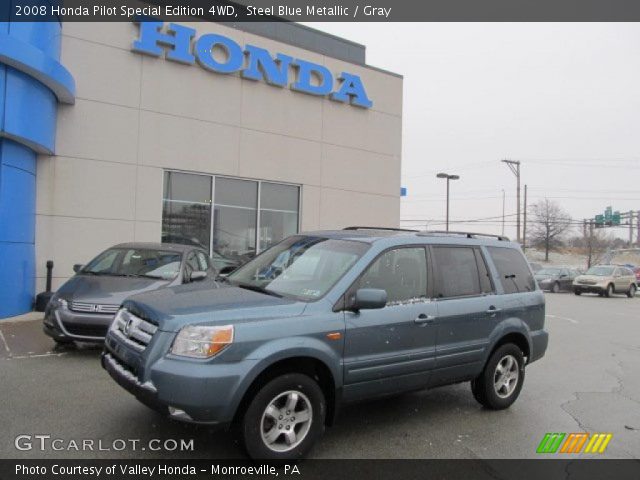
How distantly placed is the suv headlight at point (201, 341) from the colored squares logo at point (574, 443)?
2.91 metres

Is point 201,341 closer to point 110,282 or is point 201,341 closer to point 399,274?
point 399,274

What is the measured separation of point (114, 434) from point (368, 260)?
8.40 ft

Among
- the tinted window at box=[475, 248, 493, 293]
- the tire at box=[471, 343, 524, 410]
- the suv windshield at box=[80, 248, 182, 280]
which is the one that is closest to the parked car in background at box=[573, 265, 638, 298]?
the tire at box=[471, 343, 524, 410]

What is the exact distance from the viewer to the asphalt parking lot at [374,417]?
13.8ft

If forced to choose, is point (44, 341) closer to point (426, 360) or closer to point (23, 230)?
point (23, 230)

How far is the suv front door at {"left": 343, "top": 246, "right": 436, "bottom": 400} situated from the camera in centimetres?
420

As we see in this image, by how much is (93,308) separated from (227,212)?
23.6 ft

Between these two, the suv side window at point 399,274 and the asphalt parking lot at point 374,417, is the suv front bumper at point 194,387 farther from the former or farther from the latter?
the suv side window at point 399,274

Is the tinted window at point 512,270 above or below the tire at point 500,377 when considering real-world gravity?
above

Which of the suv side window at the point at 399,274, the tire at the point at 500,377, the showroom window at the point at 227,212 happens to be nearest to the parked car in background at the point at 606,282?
the showroom window at the point at 227,212

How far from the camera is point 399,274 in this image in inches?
187

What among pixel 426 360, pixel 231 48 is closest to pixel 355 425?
pixel 426 360

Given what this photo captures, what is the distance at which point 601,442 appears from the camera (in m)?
4.71

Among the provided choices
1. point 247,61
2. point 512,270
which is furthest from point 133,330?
point 247,61
